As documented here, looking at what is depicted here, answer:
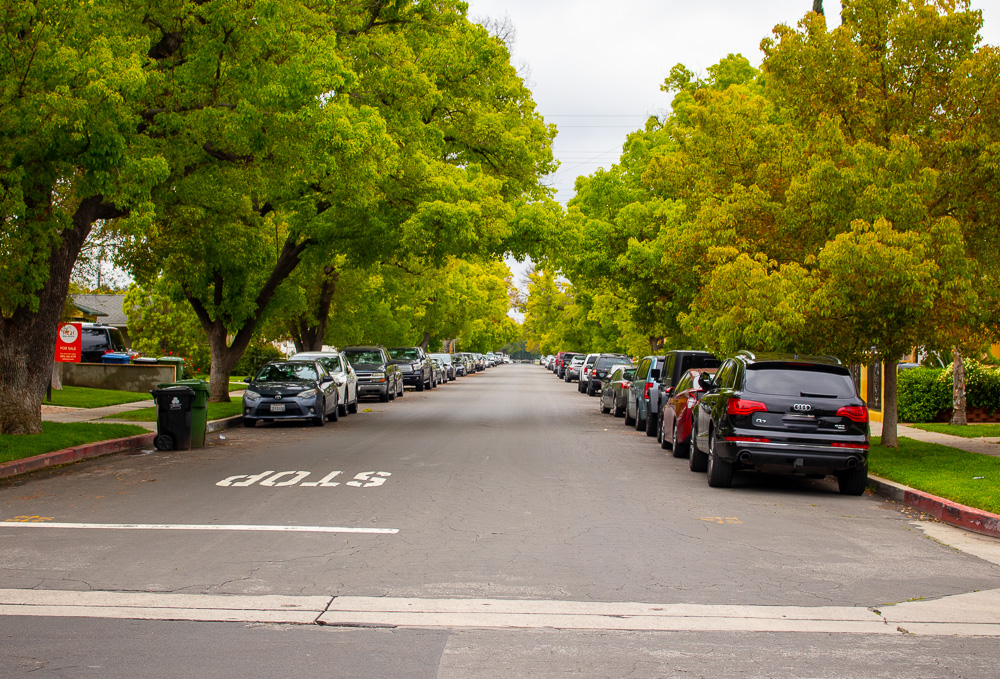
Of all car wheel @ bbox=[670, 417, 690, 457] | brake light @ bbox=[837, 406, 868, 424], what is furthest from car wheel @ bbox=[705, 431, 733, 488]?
car wheel @ bbox=[670, 417, 690, 457]

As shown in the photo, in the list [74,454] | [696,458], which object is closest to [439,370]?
[74,454]

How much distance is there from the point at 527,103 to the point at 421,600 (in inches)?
872

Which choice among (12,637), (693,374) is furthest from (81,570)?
(693,374)

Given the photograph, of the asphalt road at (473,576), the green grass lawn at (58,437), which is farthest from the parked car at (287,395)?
the asphalt road at (473,576)

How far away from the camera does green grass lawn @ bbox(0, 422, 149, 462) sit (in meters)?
13.7

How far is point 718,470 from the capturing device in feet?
40.4

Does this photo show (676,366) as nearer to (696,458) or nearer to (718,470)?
(696,458)

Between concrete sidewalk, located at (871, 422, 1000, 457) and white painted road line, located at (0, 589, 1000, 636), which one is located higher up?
concrete sidewalk, located at (871, 422, 1000, 457)

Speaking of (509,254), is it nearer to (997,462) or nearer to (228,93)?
(228,93)

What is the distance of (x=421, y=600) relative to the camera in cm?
648

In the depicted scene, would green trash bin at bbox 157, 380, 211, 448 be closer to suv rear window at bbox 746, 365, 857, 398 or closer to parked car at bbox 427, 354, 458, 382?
suv rear window at bbox 746, 365, 857, 398

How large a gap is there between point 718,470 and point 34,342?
11.1 metres

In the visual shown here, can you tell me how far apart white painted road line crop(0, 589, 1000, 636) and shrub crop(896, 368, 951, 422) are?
18.0m

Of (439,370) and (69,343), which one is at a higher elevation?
(69,343)
